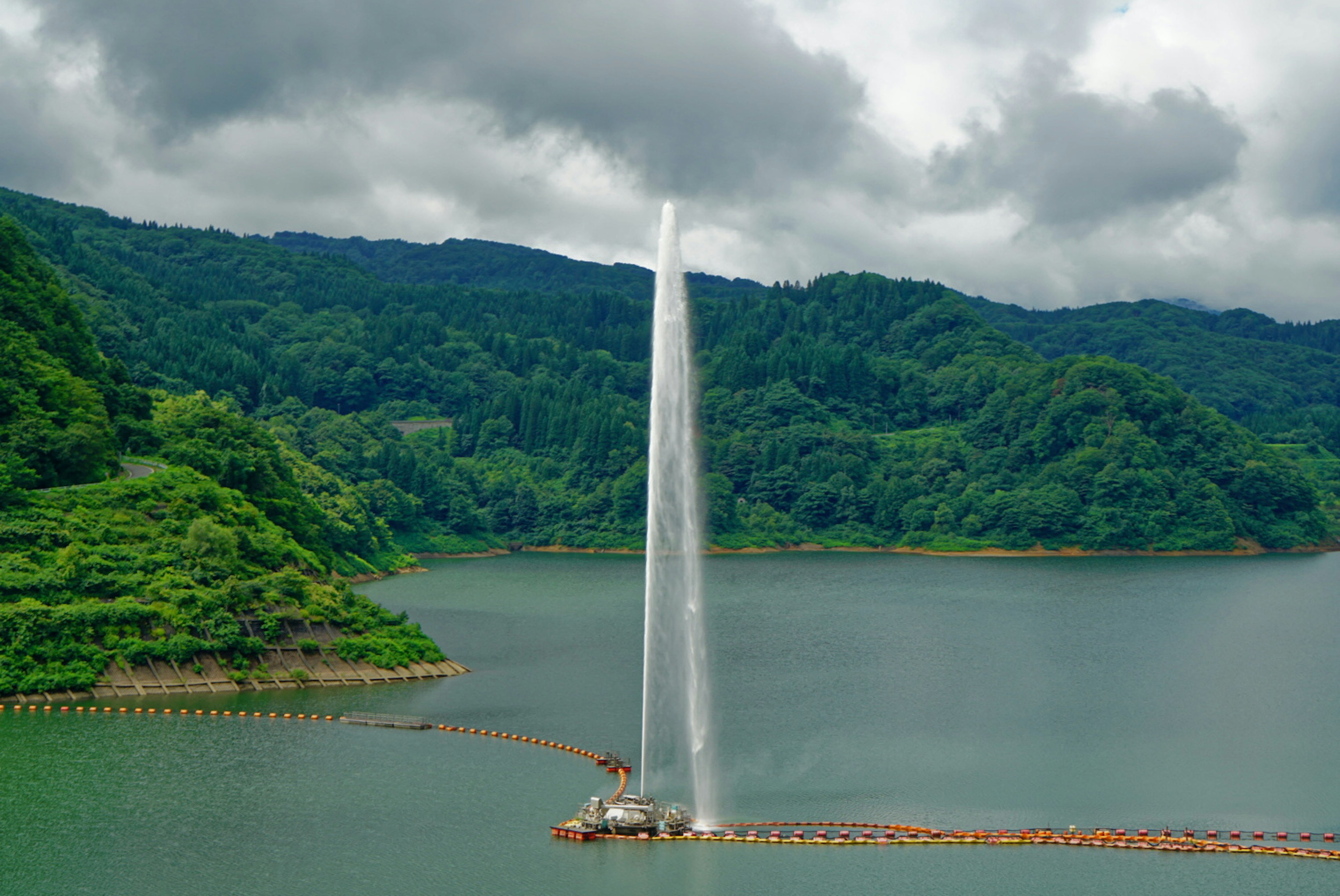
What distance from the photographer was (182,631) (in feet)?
243

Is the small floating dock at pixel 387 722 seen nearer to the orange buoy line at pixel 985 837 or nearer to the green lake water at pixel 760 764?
the green lake water at pixel 760 764

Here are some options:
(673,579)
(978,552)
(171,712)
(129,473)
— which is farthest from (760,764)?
(978,552)

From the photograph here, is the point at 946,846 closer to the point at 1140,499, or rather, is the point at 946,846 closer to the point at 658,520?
the point at 658,520

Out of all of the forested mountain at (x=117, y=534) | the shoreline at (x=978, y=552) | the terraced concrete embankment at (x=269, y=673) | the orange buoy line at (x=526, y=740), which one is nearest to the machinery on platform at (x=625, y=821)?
the orange buoy line at (x=526, y=740)

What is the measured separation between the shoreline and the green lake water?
201 feet

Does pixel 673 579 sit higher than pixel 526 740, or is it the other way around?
pixel 673 579

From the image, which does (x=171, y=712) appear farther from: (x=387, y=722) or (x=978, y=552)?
(x=978, y=552)

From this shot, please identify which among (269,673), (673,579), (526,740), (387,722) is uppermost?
(673,579)

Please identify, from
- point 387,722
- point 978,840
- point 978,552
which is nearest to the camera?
point 978,840

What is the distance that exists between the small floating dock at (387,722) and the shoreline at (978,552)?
9140 centimetres

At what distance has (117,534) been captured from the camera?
79.8 m

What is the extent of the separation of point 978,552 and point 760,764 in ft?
377

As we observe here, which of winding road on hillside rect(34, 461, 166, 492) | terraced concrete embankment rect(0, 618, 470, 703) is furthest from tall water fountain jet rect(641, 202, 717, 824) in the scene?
winding road on hillside rect(34, 461, 166, 492)

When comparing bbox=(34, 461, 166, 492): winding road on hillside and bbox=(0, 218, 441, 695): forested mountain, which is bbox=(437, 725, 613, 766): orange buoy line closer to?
bbox=(0, 218, 441, 695): forested mountain
